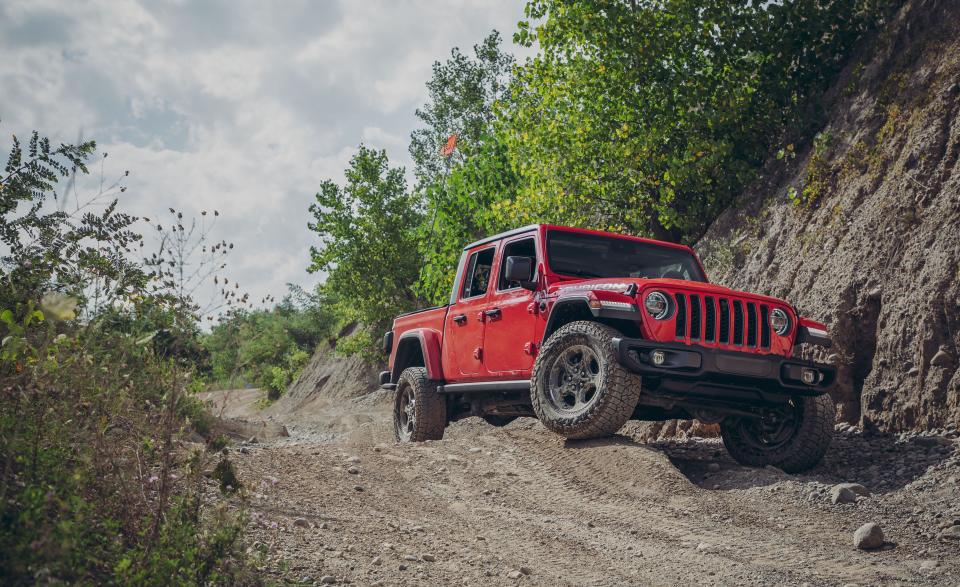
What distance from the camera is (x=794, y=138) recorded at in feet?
39.7

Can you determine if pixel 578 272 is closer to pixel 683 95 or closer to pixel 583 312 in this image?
pixel 583 312

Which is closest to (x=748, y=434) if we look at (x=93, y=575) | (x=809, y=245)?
(x=809, y=245)

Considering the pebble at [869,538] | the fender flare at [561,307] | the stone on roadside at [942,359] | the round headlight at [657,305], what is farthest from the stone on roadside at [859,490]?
the fender flare at [561,307]

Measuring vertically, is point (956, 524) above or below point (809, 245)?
below

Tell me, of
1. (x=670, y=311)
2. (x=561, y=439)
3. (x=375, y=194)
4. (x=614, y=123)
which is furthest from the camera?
(x=375, y=194)

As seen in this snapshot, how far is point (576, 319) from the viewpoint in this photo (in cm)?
730

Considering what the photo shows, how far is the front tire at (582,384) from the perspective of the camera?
6.42m

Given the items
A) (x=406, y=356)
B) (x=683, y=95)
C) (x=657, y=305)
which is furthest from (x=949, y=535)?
(x=683, y=95)

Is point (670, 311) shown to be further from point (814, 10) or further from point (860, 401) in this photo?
point (814, 10)

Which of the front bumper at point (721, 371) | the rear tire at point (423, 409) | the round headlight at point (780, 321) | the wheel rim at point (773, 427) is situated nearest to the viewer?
the front bumper at point (721, 371)

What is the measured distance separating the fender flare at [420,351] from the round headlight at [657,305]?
3.21 meters

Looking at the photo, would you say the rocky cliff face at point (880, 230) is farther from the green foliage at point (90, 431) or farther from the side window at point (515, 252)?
the green foliage at point (90, 431)

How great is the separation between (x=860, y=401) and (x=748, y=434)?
1568mm

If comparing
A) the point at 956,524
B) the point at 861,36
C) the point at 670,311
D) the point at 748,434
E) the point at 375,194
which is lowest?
the point at 956,524
